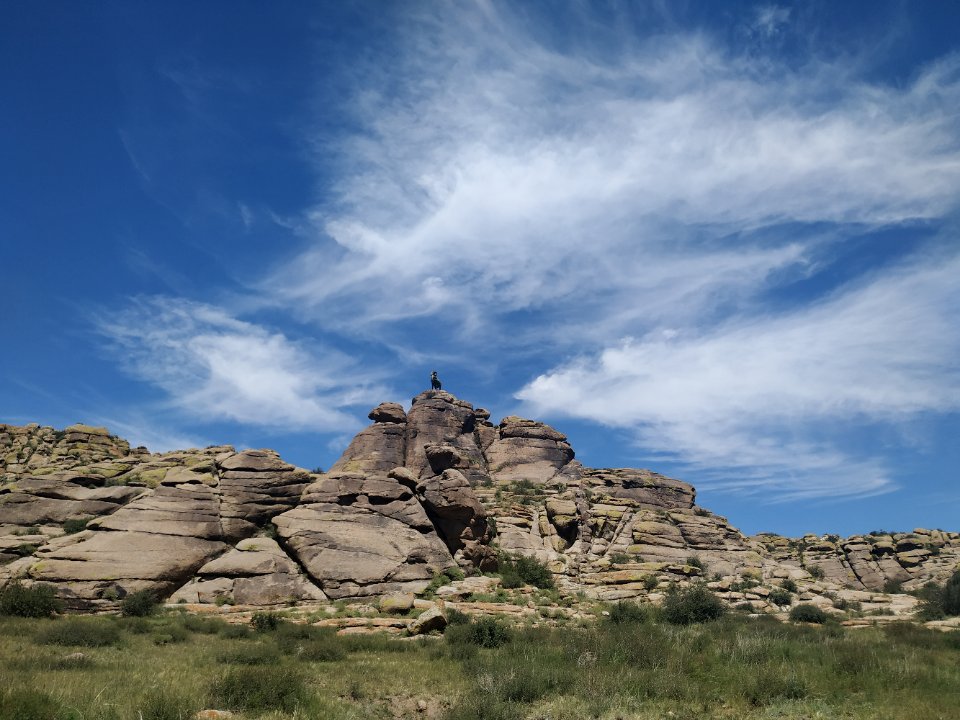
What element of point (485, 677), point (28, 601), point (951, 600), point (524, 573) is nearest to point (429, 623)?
point (485, 677)

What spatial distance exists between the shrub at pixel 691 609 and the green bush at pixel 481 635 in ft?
35.4

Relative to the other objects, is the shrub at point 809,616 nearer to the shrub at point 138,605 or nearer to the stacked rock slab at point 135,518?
the stacked rock slab at point 135,518

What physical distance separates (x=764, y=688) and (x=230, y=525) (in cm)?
2939

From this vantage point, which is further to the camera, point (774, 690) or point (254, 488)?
point (254, 488)

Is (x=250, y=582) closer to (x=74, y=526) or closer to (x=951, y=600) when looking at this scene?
(x=74, y=526)

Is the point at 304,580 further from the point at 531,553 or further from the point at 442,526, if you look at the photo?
the point at 531,553

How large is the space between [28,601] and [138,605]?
4018 millimetres

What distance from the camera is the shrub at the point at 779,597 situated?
117ft

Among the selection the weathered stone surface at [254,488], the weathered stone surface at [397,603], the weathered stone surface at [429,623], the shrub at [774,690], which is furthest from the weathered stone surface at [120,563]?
the shrub at [774,690]

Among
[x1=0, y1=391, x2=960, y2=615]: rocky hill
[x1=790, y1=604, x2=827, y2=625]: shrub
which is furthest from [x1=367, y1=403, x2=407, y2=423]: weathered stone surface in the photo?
[x1=790, y1=604, x2=827, y2=625]: shrub

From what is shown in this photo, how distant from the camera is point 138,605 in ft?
83.5

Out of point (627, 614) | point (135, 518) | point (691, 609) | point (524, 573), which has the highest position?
point (135, 518)

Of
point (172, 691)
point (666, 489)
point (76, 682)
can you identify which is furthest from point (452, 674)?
point (666, 489)

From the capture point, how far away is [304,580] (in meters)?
30.2
